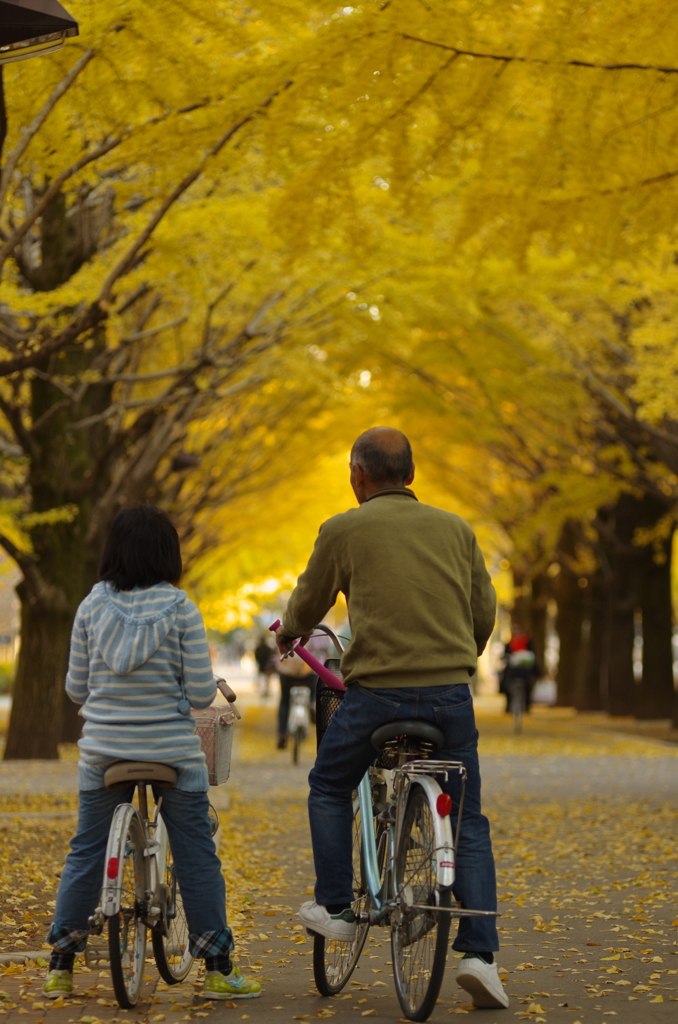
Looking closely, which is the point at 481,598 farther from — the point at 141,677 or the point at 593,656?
the point at 593,656

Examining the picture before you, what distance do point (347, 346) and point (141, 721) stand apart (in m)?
15.9

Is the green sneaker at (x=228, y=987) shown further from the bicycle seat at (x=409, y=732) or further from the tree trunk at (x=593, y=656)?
the tree trunk at (x=593, y=656)

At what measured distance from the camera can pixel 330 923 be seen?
14.4ft

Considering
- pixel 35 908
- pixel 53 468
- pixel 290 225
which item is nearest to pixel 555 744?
pixel 53 468

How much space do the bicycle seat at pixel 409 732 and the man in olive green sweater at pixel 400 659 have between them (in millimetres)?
60

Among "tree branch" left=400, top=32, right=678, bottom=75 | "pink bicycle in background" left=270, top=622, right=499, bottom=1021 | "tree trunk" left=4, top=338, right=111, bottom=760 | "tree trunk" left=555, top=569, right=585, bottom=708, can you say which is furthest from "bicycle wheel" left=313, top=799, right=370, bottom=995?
"tree trunk" left=555, top=569, right=585, bottom=708

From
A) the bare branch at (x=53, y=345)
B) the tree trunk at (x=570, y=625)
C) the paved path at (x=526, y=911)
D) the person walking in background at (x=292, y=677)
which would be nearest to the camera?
the paved path at (x=526, y=911)

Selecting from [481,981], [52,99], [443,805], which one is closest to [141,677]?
[443,805]

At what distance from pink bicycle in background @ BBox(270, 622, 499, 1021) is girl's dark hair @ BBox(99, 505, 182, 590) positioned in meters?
0.57

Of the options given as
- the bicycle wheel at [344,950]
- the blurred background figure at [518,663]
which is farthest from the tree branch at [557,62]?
the blurred background figure at [518,663]

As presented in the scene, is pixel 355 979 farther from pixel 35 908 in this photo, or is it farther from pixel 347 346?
pixel 347 346

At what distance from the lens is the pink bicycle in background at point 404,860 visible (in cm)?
405

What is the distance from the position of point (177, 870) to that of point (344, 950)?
2.27 feet

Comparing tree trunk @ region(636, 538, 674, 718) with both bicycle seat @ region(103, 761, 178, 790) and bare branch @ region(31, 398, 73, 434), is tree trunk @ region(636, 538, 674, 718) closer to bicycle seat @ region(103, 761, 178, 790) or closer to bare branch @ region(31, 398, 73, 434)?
bare branch @ region(31, 398, 73, 434)
